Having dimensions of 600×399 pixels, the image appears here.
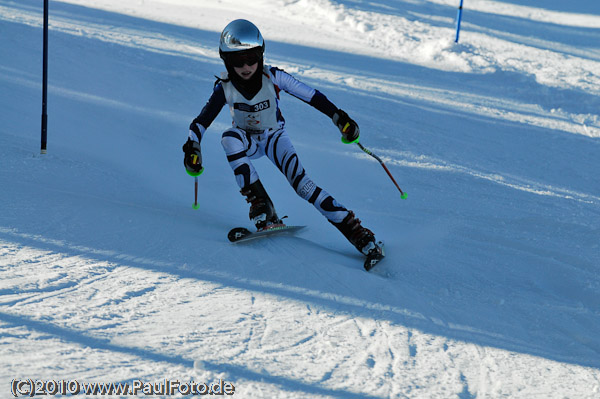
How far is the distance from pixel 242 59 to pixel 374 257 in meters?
1.65

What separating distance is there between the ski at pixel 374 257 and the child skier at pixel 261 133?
0.04ft

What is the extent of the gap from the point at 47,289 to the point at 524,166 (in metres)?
5.67

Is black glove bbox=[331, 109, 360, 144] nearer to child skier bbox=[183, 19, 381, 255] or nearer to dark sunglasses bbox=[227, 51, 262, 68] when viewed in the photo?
child skier bbox=[183, 19, 381, 255]

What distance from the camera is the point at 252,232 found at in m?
4.40

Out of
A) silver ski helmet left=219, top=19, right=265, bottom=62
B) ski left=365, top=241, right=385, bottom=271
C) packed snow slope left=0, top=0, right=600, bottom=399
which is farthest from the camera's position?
ski left=365, top=241, right=385, bottom=271

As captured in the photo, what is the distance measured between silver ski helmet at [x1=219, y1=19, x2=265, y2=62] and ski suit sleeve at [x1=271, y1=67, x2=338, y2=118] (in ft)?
0.92

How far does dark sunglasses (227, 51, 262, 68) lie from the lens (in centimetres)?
414

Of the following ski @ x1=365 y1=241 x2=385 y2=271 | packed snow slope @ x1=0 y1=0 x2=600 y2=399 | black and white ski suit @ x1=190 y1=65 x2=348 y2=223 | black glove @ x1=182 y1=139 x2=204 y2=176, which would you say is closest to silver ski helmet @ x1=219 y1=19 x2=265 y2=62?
black and white ski suit @ x1=190 y1=65 x2=348 y2=223

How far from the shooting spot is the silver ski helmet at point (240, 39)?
412 centimetres

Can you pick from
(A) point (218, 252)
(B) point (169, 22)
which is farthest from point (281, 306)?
(B) point (169, 22)

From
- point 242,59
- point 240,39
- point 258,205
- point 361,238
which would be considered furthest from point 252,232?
point 240,39

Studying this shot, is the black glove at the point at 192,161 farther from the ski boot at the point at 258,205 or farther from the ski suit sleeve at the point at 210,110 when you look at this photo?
the ski boot at the point at 258,205

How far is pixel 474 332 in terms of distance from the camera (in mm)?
3354

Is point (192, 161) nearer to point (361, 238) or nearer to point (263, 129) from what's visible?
point (263, 129)
